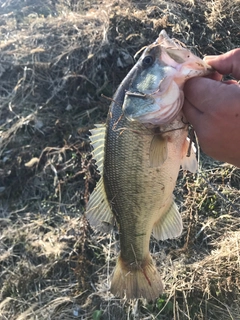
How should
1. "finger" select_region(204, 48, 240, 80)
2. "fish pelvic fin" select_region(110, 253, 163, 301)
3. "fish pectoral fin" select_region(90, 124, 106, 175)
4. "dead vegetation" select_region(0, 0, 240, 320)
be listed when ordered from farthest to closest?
"dead vegetation" select_region(0, 0, 240, 320), "fish pelvic fin" select_region(110, 253, 163, 301), "fish pectoral fin" select_region(90, 124, 106, 175), "finger" select_region(204, 48, 240, 80)

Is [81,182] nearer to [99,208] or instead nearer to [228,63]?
[99,208]

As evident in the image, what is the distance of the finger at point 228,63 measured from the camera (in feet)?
5.79

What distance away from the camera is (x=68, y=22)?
18.4ft

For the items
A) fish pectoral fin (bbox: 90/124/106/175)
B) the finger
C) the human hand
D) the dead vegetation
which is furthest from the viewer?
the dead vegetation

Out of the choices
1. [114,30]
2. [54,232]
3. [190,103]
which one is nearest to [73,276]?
[54,232]

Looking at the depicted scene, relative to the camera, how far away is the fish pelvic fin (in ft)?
7.39

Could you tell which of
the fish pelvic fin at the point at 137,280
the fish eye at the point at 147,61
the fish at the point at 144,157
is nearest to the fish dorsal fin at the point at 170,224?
the fish at the point at 144,157

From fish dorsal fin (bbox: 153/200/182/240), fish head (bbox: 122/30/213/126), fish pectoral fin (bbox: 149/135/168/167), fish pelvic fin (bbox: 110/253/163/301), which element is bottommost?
fish pelvic fin (bbox: 110/253/163/301)

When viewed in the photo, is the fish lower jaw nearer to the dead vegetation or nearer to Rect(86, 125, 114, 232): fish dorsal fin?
Rect(86, 125, 114, 232): fish dorsal fin

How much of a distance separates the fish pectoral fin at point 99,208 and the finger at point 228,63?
31.8 inches

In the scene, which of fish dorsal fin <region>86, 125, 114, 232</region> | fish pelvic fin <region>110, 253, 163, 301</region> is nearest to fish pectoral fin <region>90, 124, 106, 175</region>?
fish dorsal fin <region>86, 125, 114, 232</region>

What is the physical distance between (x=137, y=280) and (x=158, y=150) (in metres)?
0.83

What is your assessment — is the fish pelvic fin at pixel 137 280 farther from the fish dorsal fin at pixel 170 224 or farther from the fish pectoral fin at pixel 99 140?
the fish pectoral fin at pixel 99 140

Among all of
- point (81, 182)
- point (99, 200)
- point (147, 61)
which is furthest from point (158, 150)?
point (81, 182)
